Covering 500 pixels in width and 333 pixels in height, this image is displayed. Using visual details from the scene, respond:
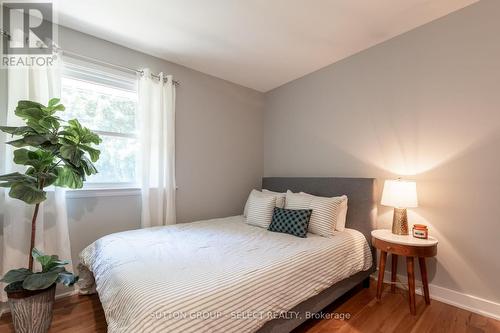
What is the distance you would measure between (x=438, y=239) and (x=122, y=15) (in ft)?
11.8

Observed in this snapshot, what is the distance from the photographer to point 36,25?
212cm

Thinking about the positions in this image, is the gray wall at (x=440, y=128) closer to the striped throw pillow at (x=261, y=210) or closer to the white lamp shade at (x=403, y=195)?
the white lamp shade at (x=403, y=195)

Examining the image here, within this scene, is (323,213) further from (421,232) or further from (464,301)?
(464,301)

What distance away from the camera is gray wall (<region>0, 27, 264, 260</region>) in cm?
234

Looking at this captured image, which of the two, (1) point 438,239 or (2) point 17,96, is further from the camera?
(1) point 438,239

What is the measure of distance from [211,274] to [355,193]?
1910 millimetres

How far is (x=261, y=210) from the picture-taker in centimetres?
267

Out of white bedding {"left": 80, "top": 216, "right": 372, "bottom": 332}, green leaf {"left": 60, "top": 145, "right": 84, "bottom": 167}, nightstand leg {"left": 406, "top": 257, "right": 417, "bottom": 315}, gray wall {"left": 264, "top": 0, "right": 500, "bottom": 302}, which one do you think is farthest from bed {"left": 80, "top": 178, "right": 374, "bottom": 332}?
green leaf {"left": 60, "top": 145, "right": 84, "bottom": 167}

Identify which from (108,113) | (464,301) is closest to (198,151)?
(108,113)

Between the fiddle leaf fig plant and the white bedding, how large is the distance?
303 mm

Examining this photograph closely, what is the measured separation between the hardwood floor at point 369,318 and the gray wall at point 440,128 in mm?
281

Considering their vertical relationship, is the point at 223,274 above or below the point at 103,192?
below

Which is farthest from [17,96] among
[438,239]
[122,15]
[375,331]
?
[438,239]

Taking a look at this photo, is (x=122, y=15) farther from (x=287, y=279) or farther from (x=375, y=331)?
(x=375, y=331)
